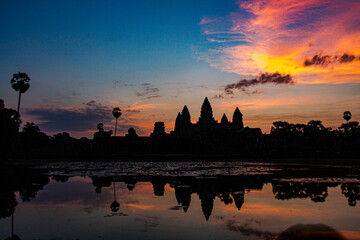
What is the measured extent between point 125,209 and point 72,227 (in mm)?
3090

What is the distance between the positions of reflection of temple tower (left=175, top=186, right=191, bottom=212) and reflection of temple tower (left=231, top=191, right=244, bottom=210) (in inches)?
89.7

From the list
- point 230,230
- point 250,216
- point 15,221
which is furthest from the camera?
point 250,216

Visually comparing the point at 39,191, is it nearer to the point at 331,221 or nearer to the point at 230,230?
the point at 230,230

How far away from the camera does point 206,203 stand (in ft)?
45.0

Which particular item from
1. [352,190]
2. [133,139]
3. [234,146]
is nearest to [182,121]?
[133,139]

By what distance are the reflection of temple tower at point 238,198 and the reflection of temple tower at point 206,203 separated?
1.16 m

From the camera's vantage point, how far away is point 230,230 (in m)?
9.23

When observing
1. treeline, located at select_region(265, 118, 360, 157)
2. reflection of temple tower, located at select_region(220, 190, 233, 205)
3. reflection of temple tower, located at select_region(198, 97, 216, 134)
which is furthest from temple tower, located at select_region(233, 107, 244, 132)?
reflection of temple tower, located at select_region(220, 190, 233, 205)

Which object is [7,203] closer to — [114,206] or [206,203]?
[114,206]

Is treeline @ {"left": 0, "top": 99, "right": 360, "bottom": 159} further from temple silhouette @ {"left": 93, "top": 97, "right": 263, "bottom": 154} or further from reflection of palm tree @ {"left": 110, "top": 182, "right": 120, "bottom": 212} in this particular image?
reflection of palm tree @ {"left": 110, "top": 182, "right": 120, "bottom": 212}

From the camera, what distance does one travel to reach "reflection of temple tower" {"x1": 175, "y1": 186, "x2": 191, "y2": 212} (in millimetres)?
13569

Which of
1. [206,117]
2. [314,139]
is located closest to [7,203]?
[314,139]

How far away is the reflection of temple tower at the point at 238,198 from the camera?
13.4 meters

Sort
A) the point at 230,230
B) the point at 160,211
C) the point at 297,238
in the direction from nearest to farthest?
1. the point at 297,238
2. the point at 230,230
3. the point at 160,211
